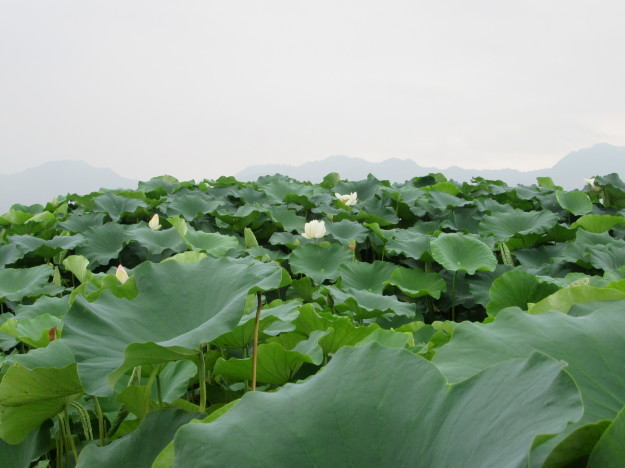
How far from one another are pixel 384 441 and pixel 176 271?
0.65 m

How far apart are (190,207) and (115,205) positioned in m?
0.55

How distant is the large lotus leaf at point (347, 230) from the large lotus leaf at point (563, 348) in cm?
223

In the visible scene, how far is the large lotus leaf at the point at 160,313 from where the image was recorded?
865mm

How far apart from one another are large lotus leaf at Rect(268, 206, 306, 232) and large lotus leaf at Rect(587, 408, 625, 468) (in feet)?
9.31

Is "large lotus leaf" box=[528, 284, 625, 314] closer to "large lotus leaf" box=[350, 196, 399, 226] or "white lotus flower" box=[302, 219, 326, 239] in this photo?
"white lotus flower" box=[302, 219, 326, 239]

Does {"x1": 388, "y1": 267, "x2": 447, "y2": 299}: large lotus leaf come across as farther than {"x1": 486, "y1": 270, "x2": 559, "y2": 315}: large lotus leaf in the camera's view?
Yes

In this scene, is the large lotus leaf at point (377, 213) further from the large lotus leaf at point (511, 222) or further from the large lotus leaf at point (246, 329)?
the large lotus leaf at point (246, 329)

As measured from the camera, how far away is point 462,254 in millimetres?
2527

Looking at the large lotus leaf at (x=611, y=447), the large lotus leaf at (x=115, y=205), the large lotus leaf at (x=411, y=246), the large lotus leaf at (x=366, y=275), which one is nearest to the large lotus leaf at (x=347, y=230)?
the large lotus leaf at (x=411, y=246)

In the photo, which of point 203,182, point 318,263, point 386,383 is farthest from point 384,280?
point 203,182

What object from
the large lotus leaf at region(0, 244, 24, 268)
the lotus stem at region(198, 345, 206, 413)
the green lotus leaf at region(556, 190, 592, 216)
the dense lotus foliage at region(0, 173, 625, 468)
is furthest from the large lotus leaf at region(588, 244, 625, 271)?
the large lotus leaf at region(0, 244, 24, 268)

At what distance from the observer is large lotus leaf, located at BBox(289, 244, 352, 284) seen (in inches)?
104

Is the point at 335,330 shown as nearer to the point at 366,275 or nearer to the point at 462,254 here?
the point at 366,275

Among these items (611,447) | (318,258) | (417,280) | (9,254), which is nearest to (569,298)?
(611,447)
